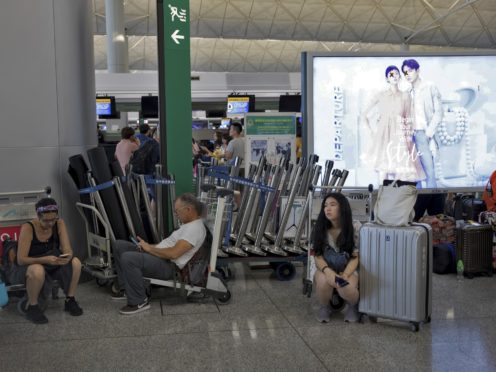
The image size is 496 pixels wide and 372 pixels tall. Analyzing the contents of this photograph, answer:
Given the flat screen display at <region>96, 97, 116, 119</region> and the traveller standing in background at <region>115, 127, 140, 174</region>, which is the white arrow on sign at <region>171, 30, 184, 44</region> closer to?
the traveller standing in background at <region>115, 127, 140, 174</region>

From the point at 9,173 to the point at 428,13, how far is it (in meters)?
24.4

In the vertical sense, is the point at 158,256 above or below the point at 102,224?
below

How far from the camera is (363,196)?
6062mm

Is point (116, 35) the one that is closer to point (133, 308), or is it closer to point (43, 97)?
point (43, 97)

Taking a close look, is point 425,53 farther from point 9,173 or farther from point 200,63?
point 200,63

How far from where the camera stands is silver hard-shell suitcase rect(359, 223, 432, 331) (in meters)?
4.70

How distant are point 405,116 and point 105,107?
10.2 m

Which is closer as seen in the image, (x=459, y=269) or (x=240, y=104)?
(x=459, y=269)

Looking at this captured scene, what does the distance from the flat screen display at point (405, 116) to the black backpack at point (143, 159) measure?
2.76 metres

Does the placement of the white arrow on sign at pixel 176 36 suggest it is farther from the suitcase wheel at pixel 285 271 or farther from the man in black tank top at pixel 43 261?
the suitcase wheel at pixel 285 271

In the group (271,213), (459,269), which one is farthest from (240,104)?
(459,269)

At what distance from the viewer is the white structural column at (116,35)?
59.4 feet

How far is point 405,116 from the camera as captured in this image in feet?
23.8

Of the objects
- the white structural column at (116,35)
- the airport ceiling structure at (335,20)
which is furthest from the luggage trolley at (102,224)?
the airport ceiling structure at (335,20)
